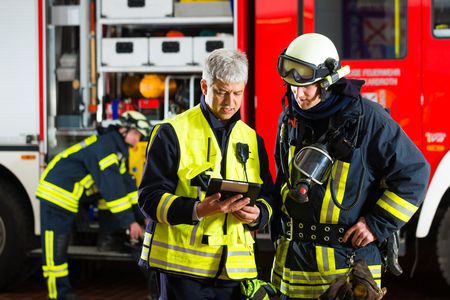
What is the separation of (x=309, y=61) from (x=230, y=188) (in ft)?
Result: 2.24

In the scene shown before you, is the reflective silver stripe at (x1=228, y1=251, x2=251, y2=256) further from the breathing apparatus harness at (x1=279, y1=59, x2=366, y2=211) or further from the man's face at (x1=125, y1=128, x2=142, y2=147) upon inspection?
the man's face at (x1=125, y1=128, x2=142, y2=147)

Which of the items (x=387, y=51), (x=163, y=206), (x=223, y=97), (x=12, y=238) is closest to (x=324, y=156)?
(x=223, y=97)

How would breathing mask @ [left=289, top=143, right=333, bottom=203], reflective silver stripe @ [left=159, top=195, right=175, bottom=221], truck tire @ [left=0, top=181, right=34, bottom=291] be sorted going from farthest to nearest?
truck tire @ [left=0, top=181, right=34, bottom=291], breathing mask @ [left=289, top=143, right=333, bottom=203], reflective silver stripe @ [left=159, top=195, right=175, bottom=221]

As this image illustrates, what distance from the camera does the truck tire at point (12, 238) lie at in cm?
679

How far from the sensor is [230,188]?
3102 millimetres

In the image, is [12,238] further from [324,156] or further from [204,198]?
[324,156]

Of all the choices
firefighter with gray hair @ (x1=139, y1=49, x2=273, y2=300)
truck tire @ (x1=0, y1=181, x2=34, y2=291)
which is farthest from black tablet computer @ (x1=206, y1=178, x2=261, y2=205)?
truck tire @ (x1=0, y1=181, x2=34, y2=291)

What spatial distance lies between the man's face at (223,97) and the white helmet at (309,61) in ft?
0.83

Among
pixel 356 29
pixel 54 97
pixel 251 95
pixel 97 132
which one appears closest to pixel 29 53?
pixel 54 97

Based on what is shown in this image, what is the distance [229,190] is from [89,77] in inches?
159

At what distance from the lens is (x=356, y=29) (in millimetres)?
6309

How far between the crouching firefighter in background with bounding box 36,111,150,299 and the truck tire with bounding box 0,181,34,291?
698 millimetres

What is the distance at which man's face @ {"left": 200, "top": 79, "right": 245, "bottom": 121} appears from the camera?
10.7 ft

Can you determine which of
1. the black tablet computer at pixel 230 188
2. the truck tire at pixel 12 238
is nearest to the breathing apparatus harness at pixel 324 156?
the black tablet computer at pixel 230 188
